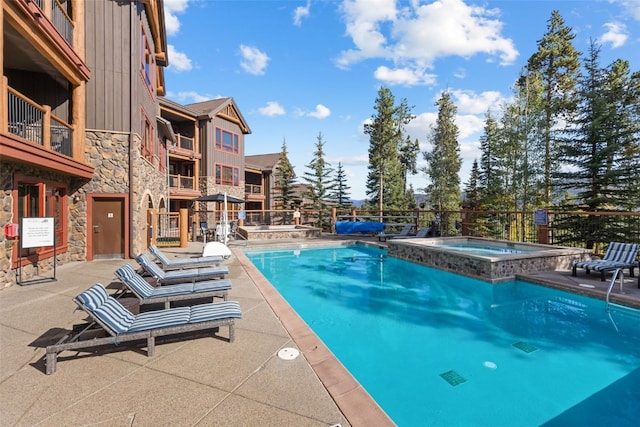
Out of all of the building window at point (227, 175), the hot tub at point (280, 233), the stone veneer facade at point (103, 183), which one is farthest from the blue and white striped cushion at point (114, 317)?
the building window at point (227, 175)

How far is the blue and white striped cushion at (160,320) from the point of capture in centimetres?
346

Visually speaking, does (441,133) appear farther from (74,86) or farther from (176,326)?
(176,326)

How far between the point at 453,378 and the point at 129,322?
149 inches

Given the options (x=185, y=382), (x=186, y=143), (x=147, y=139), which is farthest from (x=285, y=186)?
(x=185, y=382)

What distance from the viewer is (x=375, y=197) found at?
31.0 metres

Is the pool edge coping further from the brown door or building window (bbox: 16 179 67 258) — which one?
the brown door

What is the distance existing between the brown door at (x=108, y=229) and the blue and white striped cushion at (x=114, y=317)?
6425mm

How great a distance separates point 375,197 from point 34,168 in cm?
2674

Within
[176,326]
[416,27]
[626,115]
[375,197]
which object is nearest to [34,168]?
[176,326]

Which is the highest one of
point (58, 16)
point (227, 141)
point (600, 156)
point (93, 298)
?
point (227, 141)

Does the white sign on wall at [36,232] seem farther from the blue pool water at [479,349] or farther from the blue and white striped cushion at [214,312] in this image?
the blue pool water at [479,349]

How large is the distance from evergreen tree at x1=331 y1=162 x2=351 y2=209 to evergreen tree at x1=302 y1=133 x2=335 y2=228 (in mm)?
1416

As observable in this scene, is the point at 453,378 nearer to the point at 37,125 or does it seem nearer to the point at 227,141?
the point at 37,125

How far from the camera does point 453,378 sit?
12.4 feet
